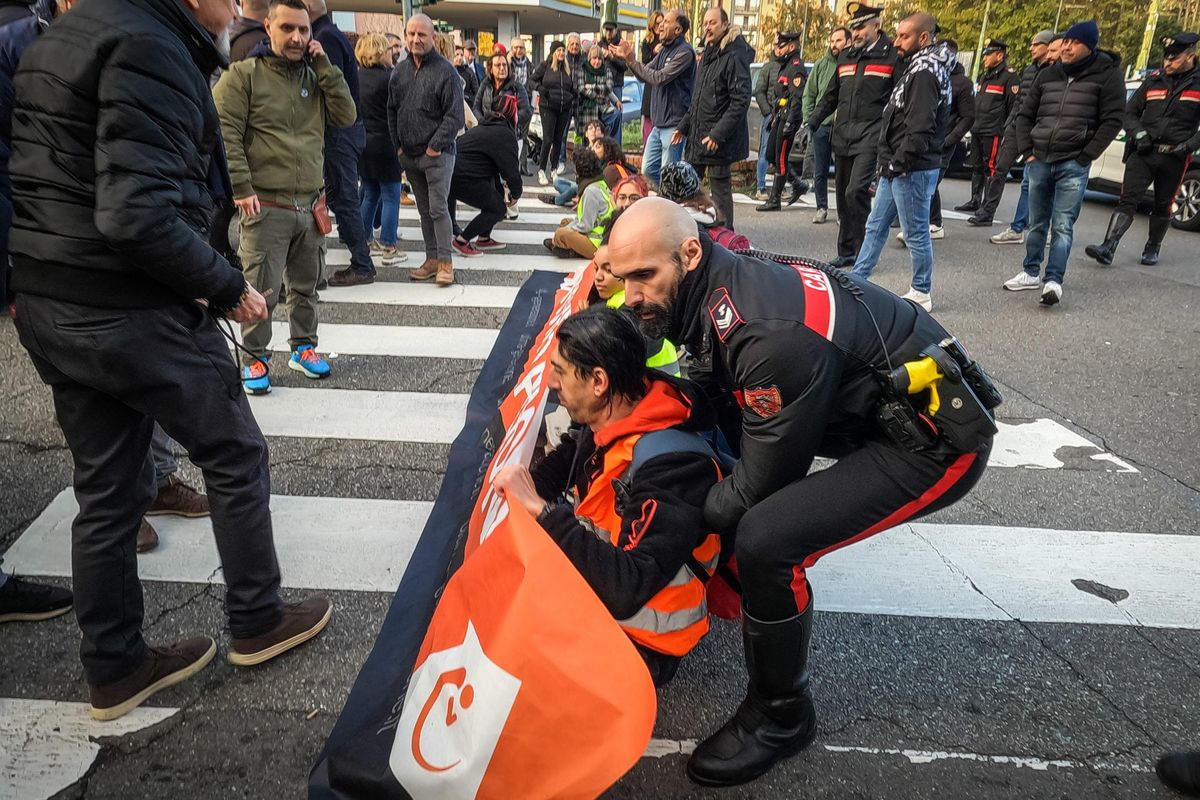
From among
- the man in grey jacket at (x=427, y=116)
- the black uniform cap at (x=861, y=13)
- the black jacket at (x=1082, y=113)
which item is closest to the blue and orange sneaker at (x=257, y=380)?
the man in grey jacket at (x=427, y=116)

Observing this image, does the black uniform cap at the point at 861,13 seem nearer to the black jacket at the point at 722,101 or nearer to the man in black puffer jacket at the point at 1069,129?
the black jacket at the point at 722,101

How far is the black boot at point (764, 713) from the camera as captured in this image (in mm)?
2166

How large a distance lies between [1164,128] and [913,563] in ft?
22.0

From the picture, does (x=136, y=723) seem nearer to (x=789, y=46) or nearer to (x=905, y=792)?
(x=905, y=792)

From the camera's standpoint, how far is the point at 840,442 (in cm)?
238

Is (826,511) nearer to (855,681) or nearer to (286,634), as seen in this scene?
(855,681)

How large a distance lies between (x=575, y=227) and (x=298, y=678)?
6001 mm

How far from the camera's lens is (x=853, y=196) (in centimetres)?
729

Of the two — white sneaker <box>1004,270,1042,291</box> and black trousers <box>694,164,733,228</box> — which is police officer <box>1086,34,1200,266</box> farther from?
black trousers <box>694,164,733,228</box>

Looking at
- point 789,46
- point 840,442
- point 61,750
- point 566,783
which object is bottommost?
point 61,750

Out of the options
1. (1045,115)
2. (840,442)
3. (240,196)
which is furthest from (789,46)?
(840,442)

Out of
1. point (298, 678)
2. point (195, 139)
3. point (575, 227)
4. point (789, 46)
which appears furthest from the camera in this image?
point (789, 46)

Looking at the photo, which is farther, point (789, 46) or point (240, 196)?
point (789, 46)

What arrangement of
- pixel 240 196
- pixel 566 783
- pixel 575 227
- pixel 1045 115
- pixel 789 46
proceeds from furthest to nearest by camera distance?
pixel 789 46
pixel 575 227
pixel 1045 115
pixel 240 196
pixel 566 783
